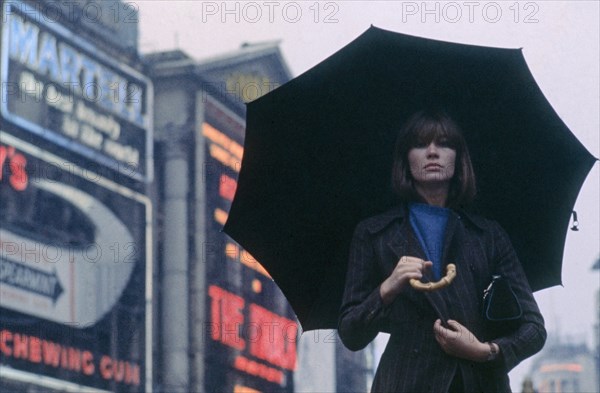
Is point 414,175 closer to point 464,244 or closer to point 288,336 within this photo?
point 464,244

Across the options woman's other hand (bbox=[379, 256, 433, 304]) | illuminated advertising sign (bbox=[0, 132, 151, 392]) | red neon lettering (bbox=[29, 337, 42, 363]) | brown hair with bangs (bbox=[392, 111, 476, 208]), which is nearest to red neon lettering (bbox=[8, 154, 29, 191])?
illuminated advertising sign (bbox=[0, 132, 151, 392])

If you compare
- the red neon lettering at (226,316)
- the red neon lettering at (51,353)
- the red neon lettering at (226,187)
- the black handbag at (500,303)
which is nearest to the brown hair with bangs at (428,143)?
the black handbag at (500,303)

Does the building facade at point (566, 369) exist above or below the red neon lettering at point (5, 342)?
above

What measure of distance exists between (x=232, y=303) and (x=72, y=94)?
8811 millimetres

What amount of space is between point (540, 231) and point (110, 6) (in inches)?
1375

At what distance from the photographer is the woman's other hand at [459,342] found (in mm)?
4059

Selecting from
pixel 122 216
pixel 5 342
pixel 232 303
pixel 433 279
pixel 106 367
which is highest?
pixel 122 216

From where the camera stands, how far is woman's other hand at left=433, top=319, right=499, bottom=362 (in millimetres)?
4059

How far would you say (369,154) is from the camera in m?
4.75

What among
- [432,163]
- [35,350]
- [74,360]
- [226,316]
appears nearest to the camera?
[432,163]

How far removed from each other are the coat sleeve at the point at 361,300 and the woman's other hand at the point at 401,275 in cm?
5

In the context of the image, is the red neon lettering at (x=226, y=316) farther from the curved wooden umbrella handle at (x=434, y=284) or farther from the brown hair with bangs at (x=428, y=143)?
the curved wooden umbrella handle at (x=434, y=284)

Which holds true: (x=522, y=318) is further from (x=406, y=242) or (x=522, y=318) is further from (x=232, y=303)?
(x=232, y=303)

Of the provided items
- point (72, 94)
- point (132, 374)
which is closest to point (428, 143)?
point (72, 94)
